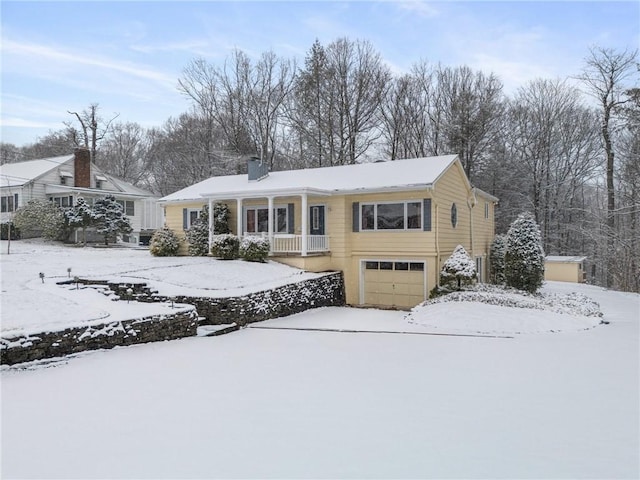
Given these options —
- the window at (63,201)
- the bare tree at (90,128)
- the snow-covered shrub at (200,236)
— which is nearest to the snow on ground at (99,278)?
the snow-covered shrub at (200,236)

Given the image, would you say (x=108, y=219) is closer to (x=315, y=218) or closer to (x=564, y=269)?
(x=315, y=218)

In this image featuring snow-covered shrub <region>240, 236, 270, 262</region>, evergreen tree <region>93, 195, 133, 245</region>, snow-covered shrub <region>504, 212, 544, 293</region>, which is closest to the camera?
snow-covered shrub <region>240, 236, 270, 262</region>

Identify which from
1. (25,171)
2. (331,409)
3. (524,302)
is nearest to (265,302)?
(331,409)

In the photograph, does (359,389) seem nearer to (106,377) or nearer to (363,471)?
(363,471)

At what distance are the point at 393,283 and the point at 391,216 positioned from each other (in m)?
2.47

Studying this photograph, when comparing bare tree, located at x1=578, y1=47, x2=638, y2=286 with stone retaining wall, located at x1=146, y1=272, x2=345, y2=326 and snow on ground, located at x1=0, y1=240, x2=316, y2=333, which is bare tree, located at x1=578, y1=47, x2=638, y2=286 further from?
snow on ground, located at x1=0, y1=240, x2=316, y2=333

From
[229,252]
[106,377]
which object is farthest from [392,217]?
[106,377]

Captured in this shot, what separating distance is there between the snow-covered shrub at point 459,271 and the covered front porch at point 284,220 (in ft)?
15.2

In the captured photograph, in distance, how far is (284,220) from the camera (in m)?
18.2

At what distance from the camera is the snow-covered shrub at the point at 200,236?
18.9 m

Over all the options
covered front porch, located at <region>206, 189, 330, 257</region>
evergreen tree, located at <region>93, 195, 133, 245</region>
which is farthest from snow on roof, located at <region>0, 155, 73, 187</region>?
covered front porch, located at <region>206, 189, 330, 257</region>

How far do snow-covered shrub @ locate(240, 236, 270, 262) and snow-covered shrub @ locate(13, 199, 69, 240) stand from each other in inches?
575

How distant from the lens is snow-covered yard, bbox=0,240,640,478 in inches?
158

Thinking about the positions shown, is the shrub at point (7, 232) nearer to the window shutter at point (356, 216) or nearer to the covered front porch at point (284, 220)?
the covered front porch at point (284, 220)
